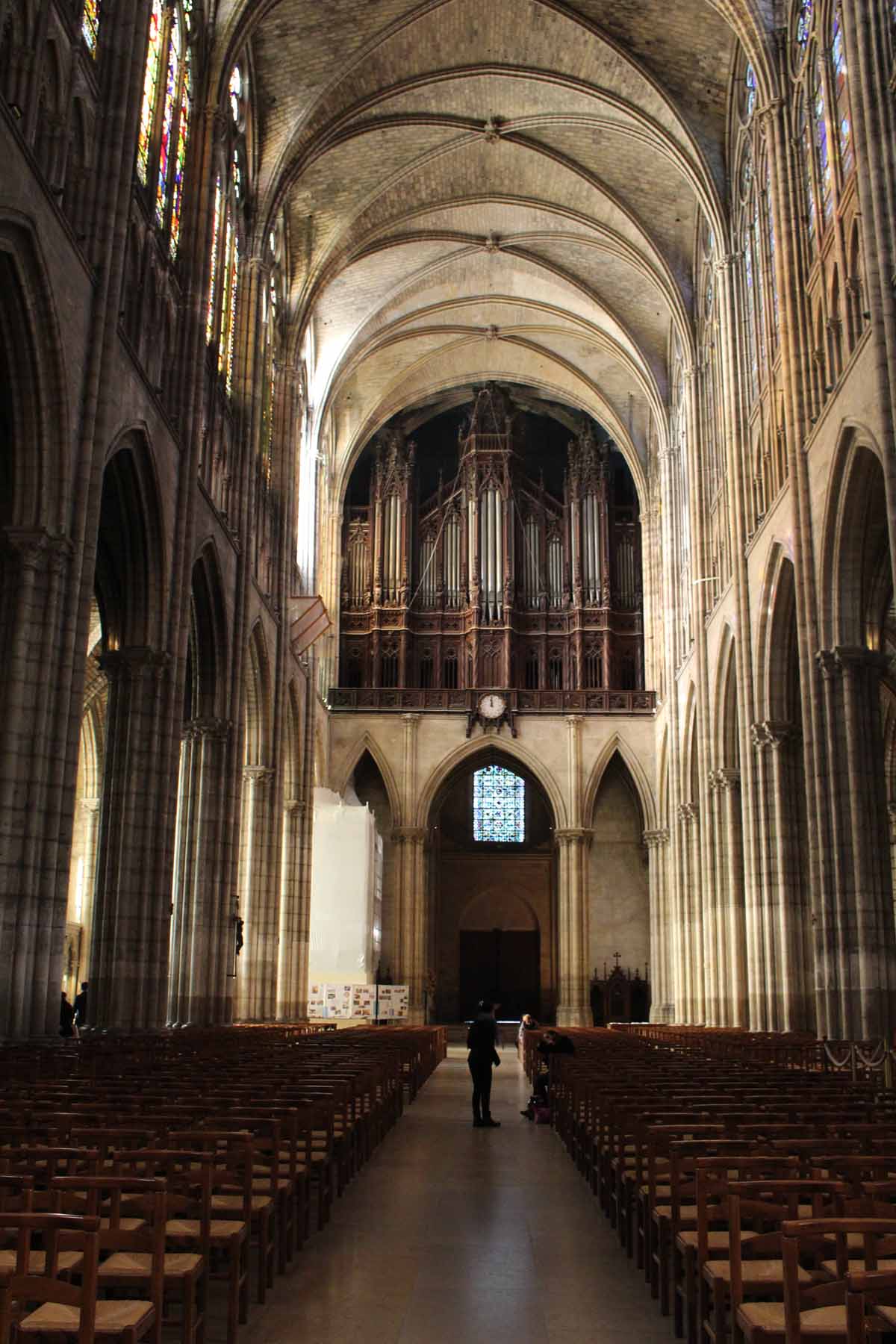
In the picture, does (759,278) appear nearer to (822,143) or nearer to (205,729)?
(822,143)

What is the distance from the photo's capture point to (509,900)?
139 ft

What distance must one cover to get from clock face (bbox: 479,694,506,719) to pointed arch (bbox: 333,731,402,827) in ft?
10.8

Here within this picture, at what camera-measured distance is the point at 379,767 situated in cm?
3794

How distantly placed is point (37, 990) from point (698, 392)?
72.2ft

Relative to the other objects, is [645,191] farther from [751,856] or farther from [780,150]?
[751,856]

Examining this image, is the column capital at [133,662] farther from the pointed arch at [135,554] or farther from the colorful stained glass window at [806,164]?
the colorful stained glass window at [806,164]

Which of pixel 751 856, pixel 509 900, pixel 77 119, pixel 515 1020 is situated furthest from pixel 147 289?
pixel 515 1020

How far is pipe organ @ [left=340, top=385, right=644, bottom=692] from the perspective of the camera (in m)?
39.2

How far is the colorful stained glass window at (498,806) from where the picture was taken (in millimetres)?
42719

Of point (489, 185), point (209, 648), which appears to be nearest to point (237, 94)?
point (489, 185)

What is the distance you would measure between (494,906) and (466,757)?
22.8ft

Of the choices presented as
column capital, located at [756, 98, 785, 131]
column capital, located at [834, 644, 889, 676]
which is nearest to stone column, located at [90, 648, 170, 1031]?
column capital, located at [834, 644, 889, 676]

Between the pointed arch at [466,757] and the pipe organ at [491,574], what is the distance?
206 centimetres

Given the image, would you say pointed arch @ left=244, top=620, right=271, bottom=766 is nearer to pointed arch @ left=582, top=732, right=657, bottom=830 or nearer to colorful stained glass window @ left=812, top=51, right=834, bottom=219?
pointed arch @ left=582, top=732, right=657, bottom=830
